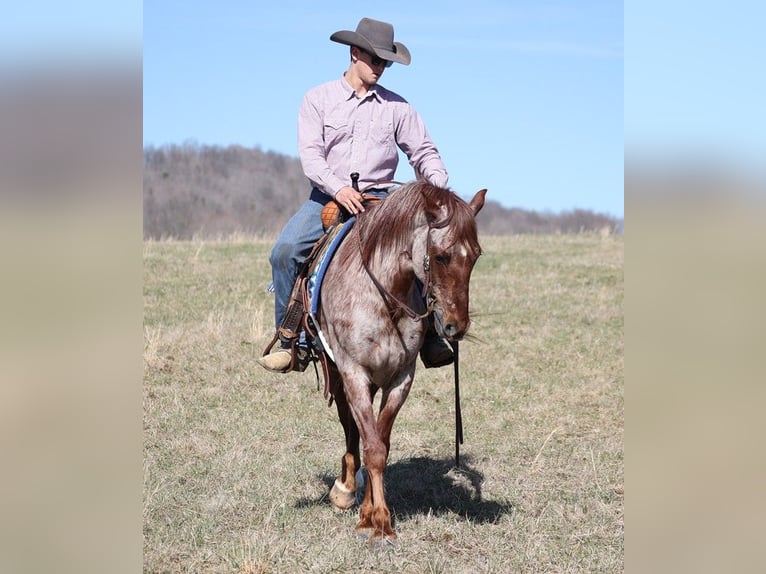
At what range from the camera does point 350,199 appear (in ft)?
19.3

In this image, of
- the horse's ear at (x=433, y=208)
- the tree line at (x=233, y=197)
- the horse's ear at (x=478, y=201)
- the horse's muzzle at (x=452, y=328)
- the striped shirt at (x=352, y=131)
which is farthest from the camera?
the tree line at (x=233, y=197)

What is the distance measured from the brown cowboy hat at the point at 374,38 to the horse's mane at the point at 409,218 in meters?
1.00

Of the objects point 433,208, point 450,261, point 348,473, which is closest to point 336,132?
point 433,208

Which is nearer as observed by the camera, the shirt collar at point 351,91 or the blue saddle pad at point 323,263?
the blue saddle pad at point 323,263

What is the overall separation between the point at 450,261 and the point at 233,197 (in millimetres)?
51829

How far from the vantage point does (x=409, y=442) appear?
328 inches

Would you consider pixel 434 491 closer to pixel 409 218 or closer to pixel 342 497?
pixel 342 497

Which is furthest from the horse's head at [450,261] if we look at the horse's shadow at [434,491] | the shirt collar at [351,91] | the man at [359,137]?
the horse's shadow at [434,491]

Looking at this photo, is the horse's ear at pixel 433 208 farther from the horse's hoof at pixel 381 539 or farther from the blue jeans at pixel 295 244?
the horse's hoof at pixel 381 539

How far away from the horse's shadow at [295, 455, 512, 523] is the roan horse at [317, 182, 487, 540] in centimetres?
82

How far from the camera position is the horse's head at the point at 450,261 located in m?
5.06
